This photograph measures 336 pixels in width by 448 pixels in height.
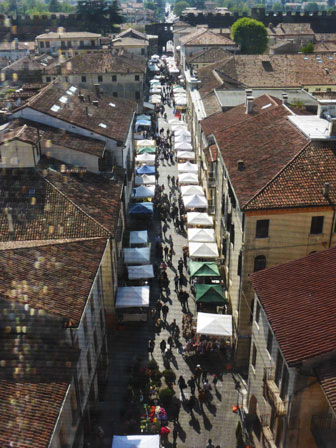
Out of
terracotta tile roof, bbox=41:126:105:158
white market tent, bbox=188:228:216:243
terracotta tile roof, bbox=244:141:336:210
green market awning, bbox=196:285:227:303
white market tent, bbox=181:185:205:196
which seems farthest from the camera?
white market tent, bbox=181:185:205:196

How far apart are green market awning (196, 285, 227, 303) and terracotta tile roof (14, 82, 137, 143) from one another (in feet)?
34.3

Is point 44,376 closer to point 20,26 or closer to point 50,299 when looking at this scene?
point 50,299

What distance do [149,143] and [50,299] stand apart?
106ft

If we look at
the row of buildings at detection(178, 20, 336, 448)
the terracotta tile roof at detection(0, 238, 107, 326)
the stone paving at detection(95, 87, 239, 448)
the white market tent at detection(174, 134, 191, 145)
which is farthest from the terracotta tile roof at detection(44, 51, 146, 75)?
the terracotta tile roof at detection(0, 238, 107, 326)

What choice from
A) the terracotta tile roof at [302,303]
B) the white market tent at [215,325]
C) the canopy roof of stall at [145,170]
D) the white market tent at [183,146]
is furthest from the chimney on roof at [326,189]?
the white market tent at [183,146]

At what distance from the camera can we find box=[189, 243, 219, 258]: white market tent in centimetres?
2758

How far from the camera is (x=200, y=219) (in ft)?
103

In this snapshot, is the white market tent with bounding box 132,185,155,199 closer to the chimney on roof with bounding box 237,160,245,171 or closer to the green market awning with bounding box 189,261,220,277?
the green market awning with bounding box 189,261,220,277

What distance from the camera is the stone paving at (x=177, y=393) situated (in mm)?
18359

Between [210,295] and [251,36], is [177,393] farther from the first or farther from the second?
[251,36]

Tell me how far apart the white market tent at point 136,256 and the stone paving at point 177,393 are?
1.88 meters

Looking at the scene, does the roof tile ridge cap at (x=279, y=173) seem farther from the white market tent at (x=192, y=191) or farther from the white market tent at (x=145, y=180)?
the white market tent at (x=145, y=180)

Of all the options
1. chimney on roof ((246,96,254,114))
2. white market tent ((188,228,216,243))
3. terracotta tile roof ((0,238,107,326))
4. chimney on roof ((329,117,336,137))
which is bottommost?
white market tent ((188,228,216,243))

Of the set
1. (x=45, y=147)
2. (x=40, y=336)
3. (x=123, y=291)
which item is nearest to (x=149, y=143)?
(x=45, y=147)
